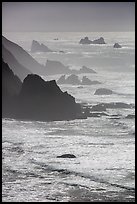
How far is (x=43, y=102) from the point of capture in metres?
108

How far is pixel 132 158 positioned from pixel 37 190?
68.8ft

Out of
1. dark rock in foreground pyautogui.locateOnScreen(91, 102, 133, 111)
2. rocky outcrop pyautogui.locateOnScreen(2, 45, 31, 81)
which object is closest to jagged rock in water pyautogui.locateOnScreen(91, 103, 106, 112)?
dark rock in foreground pyautogui.locateOnScreen(91, 102, 133, 111)

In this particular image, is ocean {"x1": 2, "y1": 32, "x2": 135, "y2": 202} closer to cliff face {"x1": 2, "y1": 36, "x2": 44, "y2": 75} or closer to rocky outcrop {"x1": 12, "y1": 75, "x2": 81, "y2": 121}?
rocky outcrop {"x1": 12, "y1": 75, "x2": 81, "y2": 121}

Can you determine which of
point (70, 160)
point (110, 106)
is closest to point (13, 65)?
point (110, 106)

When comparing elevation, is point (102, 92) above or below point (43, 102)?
above

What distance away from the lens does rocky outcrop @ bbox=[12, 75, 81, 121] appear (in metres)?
105

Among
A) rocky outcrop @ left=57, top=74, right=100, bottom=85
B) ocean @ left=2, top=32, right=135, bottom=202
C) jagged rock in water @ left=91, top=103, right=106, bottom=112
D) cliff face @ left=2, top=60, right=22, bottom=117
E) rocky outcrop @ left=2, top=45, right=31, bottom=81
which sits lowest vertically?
ocean @ left=2, top=32, right=135, bottom=202

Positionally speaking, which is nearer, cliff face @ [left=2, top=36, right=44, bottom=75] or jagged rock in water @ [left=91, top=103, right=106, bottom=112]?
jagged rock in water @ [left=91, top=103, right=106, bottom=112]

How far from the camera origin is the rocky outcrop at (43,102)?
104812 mm

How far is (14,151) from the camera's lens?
6650cm

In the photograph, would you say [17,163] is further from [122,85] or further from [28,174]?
[122,85]

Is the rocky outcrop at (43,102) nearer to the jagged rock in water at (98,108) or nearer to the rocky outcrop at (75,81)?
the jagged rock in water at (98,108)

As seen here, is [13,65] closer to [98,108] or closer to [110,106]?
[110,106]

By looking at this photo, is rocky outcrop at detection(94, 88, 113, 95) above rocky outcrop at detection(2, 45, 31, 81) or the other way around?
the other way around
